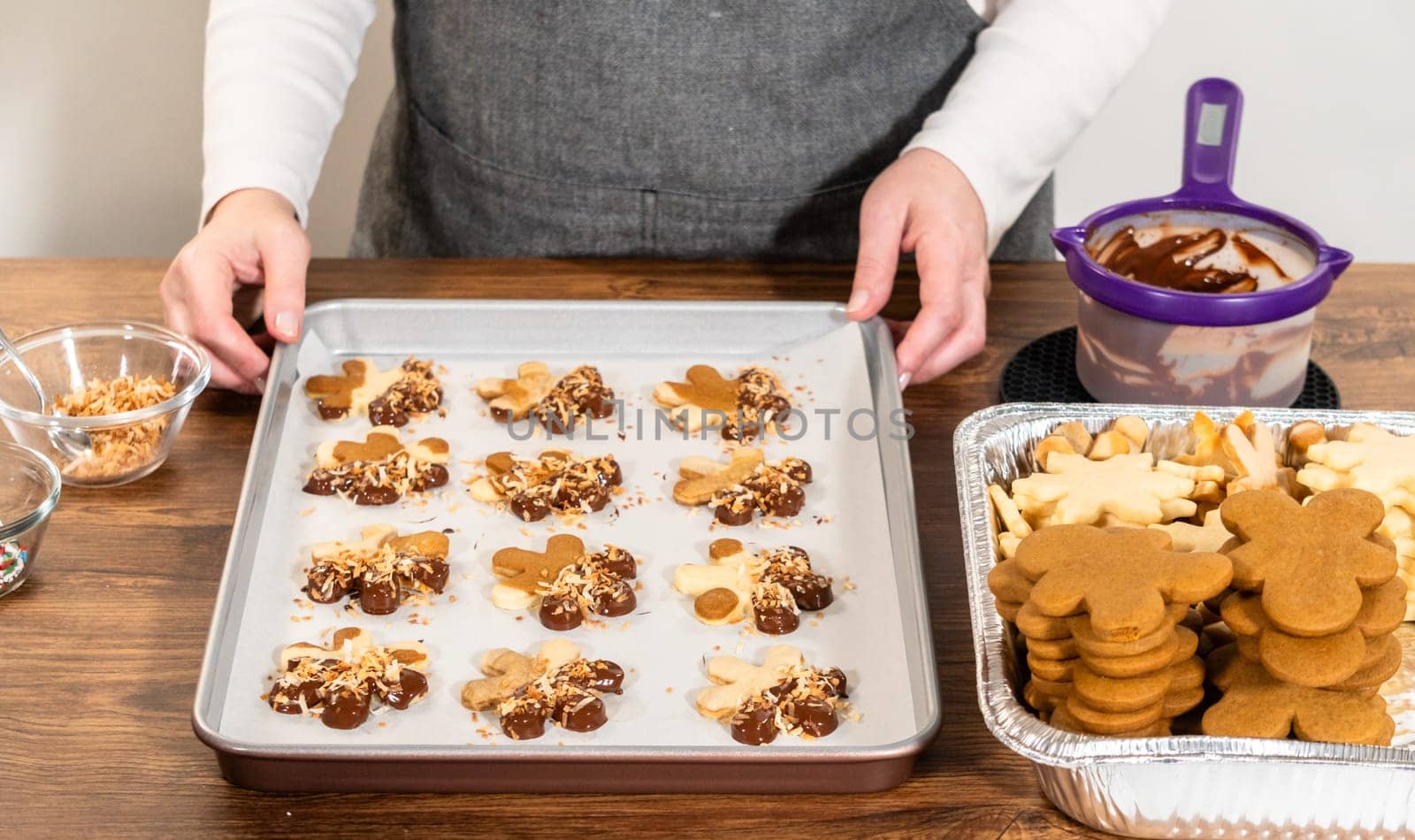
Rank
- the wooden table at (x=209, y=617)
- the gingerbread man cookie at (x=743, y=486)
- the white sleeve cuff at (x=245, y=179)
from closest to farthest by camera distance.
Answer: the wooden table at (x=209, y=617) < the gingerbread man cookie at (x=743, y=486) < the white sleeve cuff at (x=245, y=179)

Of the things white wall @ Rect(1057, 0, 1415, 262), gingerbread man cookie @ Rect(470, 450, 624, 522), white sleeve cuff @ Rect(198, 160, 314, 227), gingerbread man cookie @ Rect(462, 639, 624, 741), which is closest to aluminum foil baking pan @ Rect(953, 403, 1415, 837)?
gingerbread man cookie @ Rect(462, 639, 624, 741)

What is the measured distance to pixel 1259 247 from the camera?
1254 mm

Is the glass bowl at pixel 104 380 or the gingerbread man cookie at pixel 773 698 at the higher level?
the gingerbread man cookie at pixel 773 698

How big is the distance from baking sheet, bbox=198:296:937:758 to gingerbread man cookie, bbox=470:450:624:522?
13 mm

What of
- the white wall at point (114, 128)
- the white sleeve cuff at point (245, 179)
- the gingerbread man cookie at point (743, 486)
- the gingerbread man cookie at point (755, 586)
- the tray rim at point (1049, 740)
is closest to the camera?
the tray rim at point (1049, 740)

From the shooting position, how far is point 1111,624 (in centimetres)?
77

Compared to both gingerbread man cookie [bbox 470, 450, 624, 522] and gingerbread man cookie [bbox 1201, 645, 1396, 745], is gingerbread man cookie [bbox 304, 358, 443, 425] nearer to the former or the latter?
gingerbread man cookie [bbox 470, 450, 624, 522]

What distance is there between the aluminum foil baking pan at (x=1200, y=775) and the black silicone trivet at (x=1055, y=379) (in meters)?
0.43

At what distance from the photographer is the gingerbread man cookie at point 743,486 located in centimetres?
117

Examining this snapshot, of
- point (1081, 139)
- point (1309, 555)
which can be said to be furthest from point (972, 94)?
point (1081, 139)

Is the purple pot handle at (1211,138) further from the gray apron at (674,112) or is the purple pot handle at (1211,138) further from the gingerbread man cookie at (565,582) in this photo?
the gingerbread man cookie at (565,582)

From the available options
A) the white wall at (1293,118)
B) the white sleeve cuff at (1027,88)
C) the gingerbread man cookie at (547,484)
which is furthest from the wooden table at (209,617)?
the white wall at (1293,118)

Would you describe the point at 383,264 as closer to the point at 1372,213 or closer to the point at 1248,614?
the point at 1248,614

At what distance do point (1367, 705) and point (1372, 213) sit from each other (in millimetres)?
2393
